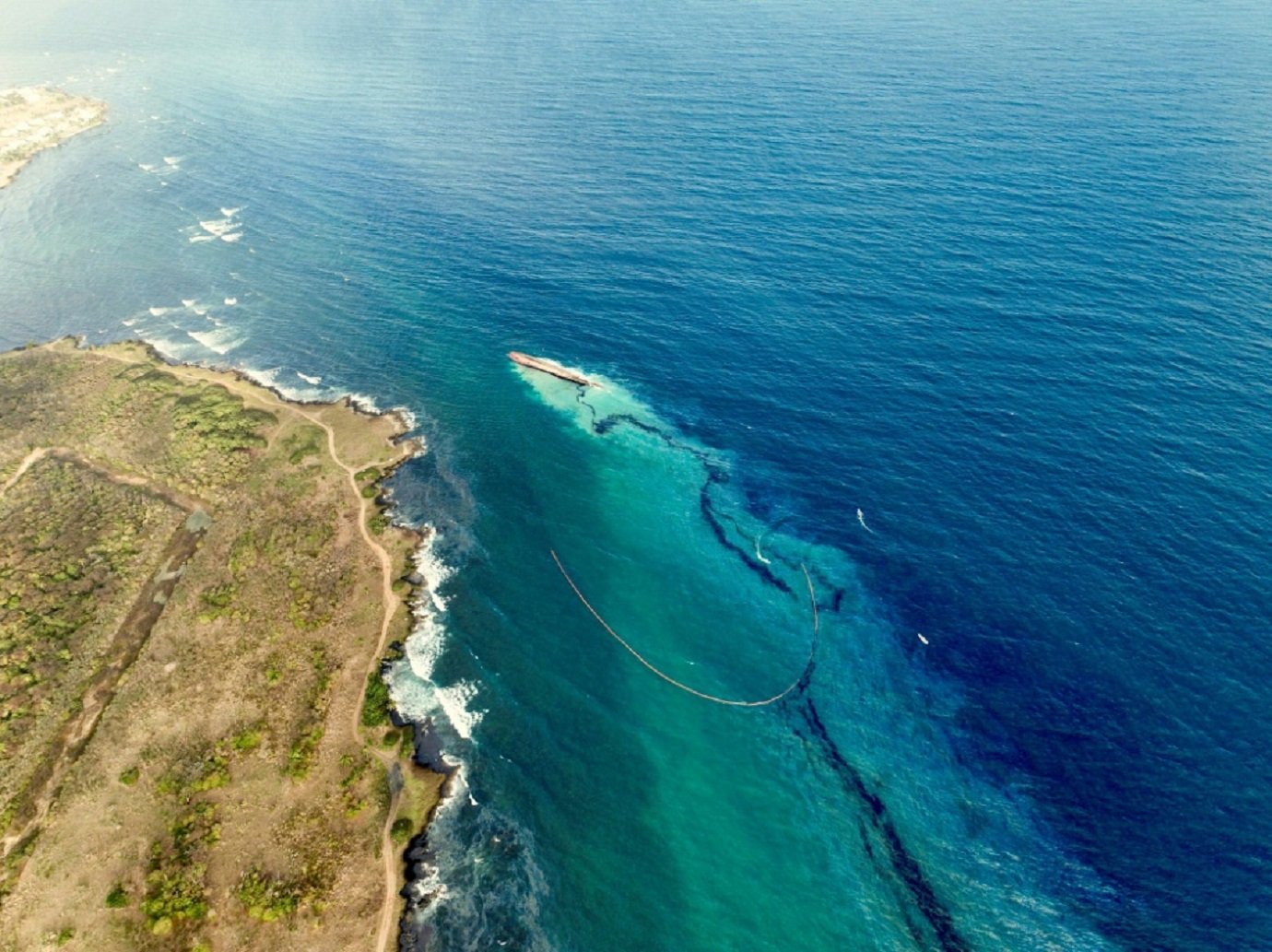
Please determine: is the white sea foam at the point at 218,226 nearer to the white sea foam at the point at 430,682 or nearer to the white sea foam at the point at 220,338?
the white sea foam at the point at 220,338

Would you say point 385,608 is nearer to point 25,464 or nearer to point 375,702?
point 375,702

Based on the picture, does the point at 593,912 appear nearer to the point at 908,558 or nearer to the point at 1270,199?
the point at 908,558

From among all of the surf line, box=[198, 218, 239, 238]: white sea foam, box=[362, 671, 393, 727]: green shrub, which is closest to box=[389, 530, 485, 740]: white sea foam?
box=[362, 671, 393, 727]: green shrub

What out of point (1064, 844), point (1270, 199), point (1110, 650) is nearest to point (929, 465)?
point (1110, 650)

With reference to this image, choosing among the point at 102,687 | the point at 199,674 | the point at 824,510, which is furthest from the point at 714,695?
the point at 102,687

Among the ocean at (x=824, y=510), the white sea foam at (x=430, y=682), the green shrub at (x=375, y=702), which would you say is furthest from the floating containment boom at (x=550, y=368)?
the green shrub at (x=375, y=702)

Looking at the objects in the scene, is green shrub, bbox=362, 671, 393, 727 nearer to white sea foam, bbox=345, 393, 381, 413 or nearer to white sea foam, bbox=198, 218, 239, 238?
white sea foam, bbox=345, 393, 381, 413

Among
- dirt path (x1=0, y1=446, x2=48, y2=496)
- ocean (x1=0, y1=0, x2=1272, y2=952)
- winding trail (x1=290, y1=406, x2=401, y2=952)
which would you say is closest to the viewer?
winding trail (x1=290, y1=406, x2=401, y2=952)
